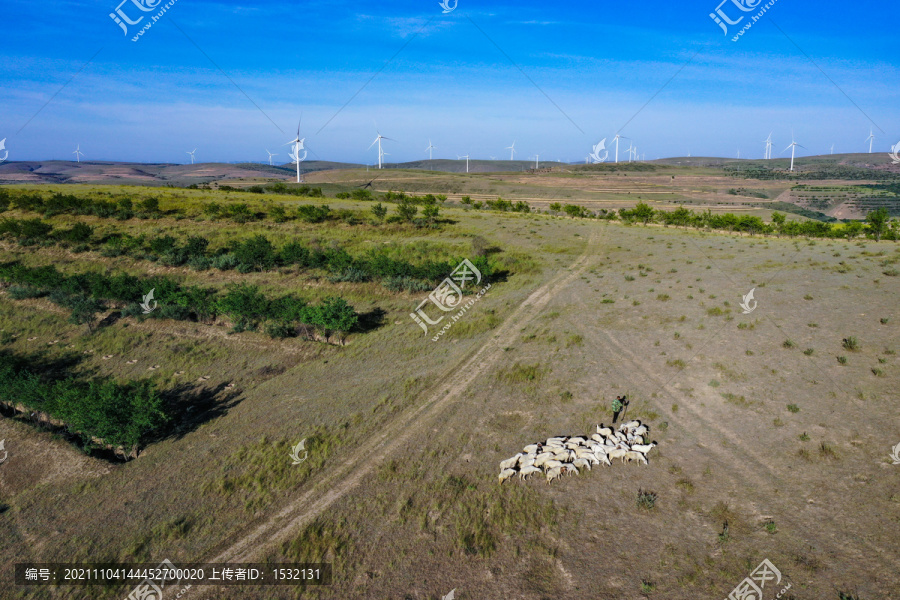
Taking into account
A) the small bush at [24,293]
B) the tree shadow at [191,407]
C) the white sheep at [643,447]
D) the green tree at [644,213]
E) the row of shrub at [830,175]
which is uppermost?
the row of shrub at [830,175]

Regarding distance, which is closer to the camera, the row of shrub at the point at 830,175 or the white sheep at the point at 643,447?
the white sheep at the point at 643,447

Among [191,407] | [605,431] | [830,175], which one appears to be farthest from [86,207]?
[830,175]

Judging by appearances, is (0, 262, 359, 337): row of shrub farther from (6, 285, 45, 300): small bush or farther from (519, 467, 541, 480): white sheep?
(519, 467, 541, 480): white sheep

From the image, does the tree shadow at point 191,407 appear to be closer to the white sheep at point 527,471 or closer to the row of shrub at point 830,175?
the white sheep at point 527,471

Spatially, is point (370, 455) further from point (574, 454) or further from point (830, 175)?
point (830, 175)

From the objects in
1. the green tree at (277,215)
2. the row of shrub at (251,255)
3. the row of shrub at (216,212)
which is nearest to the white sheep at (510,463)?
the row of shrub at (251,255)

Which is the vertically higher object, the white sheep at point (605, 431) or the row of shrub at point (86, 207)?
the row of shrub at point (86, 207)

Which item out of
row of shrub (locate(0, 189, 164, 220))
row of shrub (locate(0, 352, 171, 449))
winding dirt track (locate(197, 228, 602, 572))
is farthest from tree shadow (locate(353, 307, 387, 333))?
row of shrub (locate(0, 189, 164, 220))
